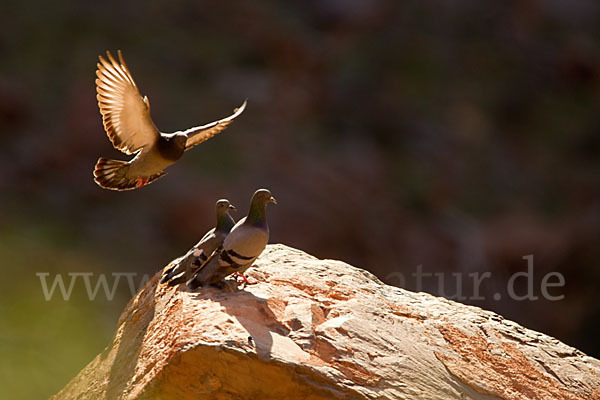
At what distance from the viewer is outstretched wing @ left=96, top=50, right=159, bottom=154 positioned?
5.50m

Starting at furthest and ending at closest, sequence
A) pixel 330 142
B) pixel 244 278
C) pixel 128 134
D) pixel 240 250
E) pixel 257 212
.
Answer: pixel 330 142
pixel 128 134
pixel 244 278
pixel 257 212
pixel 240 250

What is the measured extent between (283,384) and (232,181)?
10.8m

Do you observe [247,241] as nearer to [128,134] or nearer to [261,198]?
[261,198]

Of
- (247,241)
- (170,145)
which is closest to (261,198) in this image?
(247,241)

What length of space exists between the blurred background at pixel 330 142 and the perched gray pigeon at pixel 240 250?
20.3 ft

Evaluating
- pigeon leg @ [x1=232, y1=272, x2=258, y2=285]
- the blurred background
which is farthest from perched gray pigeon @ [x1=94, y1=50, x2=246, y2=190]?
the blurred background

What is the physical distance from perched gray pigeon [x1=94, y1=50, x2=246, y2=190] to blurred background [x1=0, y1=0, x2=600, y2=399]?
5.35 meters

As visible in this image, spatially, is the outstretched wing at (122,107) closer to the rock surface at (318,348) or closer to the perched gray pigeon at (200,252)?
the perched gray pigeon at (200,252)

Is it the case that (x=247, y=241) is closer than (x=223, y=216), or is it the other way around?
(x=247, y=241)

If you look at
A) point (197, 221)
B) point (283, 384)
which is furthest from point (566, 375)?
point (197, 221)

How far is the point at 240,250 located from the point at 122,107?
1540mm

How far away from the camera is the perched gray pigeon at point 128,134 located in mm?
5527

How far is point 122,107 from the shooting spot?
18.4ft

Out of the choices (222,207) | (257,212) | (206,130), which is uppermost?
(206,130)
